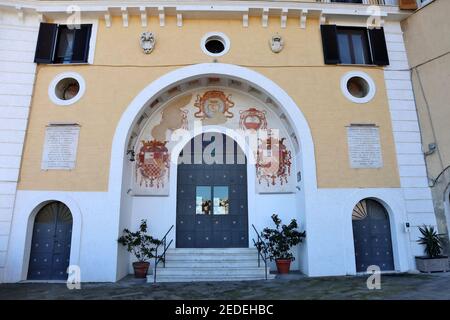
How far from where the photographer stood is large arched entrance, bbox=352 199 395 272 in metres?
9.34

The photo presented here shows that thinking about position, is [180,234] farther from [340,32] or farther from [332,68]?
[340,32]

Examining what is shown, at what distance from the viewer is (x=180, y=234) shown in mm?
10164

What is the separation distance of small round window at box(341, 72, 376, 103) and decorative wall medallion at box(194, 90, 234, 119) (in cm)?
379

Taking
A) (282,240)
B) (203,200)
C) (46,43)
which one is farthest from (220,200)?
(46,43)

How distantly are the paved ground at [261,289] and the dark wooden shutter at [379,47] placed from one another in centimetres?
664

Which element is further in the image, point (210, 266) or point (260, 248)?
point (260, 248)

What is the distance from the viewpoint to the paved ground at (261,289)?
22.2 ft

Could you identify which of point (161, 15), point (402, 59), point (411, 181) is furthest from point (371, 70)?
point (161, 15)

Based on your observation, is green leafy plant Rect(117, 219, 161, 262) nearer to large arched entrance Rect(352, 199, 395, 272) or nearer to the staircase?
the staircase

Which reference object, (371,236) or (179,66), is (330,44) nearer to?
(179,66)

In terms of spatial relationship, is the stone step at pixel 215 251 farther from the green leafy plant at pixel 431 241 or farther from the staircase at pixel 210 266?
the green leafy plant at pixel 431 241

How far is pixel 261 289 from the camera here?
7.50 m

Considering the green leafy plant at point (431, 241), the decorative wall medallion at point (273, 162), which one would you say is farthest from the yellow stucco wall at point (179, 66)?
the green leafy plant at point (431, 241)

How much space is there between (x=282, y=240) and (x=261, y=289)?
6.72 ft
